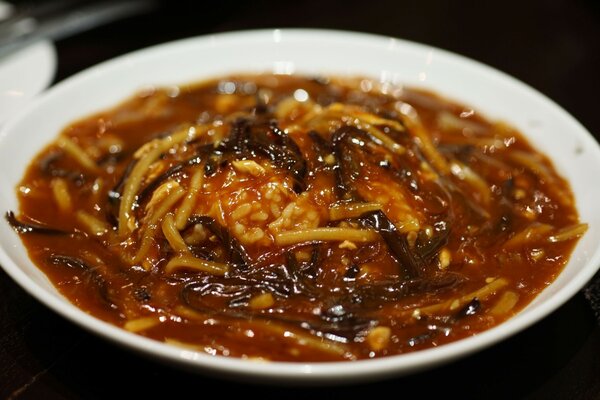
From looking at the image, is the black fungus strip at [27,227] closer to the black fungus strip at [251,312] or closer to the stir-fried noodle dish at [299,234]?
the stir-fried noodle dish at [299,234]

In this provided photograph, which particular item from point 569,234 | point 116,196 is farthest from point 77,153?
point 569,234

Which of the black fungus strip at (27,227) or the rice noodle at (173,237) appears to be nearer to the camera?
the rice noodle at (173,237)

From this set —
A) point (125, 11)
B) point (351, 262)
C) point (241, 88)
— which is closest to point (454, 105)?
point (241, 88)

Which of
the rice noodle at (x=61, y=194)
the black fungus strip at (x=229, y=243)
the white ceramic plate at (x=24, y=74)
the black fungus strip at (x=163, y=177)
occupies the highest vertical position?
the white ceramic plate at (x=24, y=74)

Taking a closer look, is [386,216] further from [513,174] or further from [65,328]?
[65,328]

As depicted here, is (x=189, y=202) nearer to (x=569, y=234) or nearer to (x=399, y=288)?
(x=399, y=288)

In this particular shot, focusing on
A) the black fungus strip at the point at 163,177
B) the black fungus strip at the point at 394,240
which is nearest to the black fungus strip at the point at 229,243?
the black fungus strip at the point at 163,177
